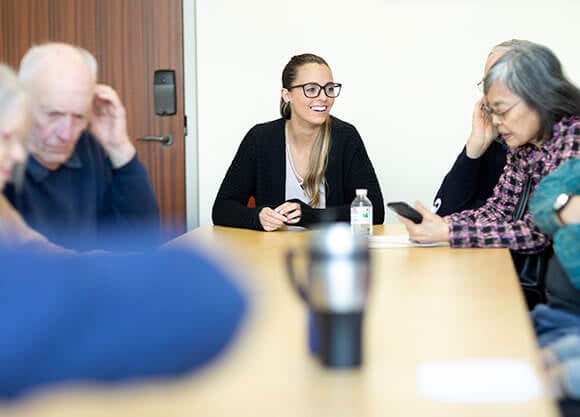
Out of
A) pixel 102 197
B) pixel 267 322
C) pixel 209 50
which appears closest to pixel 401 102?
pixel 209 50

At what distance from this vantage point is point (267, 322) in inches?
50.2

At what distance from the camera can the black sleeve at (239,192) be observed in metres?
2.75

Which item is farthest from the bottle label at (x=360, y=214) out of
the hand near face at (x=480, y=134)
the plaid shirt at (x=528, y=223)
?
the hand near face at (x=480, y=134)

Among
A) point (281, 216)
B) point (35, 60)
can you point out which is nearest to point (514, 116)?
point (281, 216)

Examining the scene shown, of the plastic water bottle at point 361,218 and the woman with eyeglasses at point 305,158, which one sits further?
the woman with eyeglasses at point 305,158

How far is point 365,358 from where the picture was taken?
1043mm

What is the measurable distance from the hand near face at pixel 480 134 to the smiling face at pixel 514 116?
0.57 metres

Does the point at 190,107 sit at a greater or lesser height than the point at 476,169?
greater

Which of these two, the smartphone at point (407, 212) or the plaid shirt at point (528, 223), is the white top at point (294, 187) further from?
the plaid shirt at point (528, 223)

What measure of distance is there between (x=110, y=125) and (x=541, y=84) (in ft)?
3.86

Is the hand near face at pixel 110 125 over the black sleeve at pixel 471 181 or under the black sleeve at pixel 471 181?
over

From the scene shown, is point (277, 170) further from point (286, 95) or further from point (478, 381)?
point (478, 381)

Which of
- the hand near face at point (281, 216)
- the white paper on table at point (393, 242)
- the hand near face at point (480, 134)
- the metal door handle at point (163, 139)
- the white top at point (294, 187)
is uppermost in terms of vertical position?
the hand near face at point (480, 134)

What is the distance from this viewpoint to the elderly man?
150 centimetres
